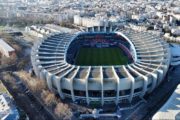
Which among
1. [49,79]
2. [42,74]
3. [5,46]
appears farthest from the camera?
[5,46]

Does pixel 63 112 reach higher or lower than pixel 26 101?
higher


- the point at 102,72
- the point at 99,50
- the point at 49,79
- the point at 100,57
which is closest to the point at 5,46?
the point at 99,50

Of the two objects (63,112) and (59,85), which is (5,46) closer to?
(59,85)

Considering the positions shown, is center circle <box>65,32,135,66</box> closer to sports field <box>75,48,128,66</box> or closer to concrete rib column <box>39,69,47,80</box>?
sports field <box>75,48,128,66</box>

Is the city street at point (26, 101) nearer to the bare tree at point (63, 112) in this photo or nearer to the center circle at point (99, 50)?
the bare tree at point (63, 112)

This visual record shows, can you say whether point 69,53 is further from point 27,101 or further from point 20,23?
point 20,23

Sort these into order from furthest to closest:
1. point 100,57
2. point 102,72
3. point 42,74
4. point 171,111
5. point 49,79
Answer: point 100,57, point 42,74, point 49,79, point 102,72, point 171,111

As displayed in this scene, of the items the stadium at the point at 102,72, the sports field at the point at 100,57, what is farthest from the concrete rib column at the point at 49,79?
the sports field at the point at 100,57

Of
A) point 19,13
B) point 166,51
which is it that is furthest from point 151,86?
point 19,13

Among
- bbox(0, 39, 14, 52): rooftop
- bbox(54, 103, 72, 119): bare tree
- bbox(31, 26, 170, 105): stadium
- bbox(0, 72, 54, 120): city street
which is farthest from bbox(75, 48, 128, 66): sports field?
bbox(54, 103, 72, 119): bare tree

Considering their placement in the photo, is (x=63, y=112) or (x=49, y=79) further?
(x=49, y=79)
